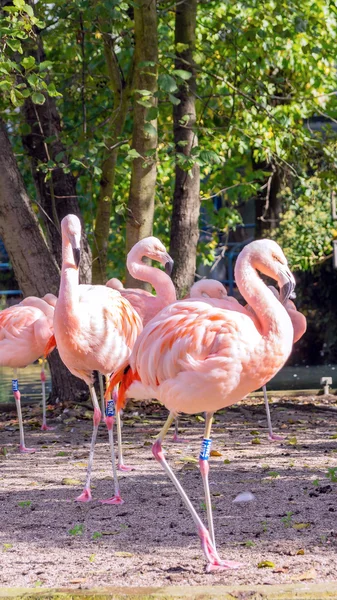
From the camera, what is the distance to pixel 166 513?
5.23 metres

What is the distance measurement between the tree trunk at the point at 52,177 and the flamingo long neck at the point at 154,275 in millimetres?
2875

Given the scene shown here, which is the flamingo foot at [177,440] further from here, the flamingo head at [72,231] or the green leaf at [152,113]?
the green leaf at [152,113]

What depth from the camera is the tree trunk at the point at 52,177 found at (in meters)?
10.3

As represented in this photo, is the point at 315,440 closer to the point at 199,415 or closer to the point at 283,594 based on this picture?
the point at 199,415

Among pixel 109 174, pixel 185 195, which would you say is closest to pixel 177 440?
pixel 185 195

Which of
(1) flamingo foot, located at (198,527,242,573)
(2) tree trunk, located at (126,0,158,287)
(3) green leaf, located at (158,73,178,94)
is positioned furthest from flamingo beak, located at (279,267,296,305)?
(2) tree trunk, located at (126,0,158,287)

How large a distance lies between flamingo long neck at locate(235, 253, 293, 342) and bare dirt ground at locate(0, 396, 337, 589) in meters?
1.04

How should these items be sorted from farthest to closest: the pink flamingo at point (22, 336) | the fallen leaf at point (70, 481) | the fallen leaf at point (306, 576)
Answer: the pink flamingo at point (22, 336) < the fallen leaf at point (70, 481) < the fallen leaf at point (306, 576)

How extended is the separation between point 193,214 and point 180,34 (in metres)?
2.13

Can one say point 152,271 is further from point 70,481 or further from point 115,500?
point 115,500

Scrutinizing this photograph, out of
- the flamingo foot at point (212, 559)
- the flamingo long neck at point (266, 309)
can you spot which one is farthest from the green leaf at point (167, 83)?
the flamingo foot at point (212, 559)

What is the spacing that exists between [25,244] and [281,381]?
6.29m

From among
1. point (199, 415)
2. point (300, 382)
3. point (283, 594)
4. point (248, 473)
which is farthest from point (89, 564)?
point (300, 382)

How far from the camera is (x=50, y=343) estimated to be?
283 inches
